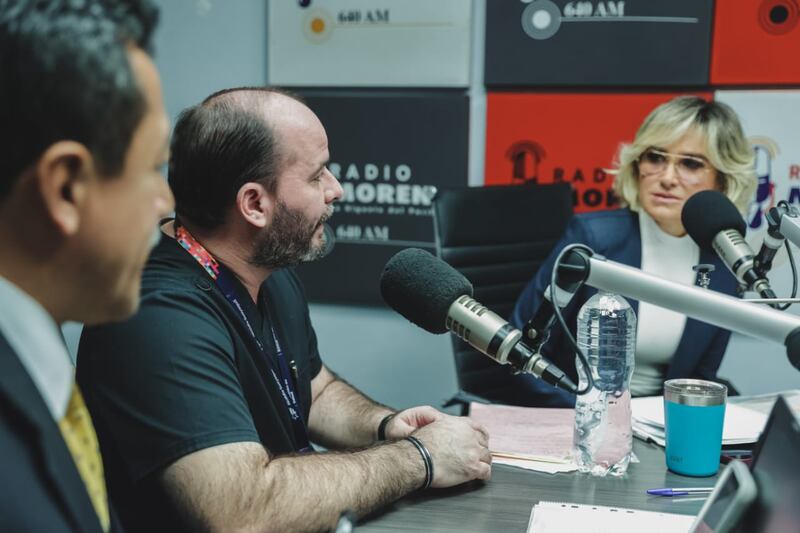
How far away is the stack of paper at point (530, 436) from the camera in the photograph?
53.1 inches

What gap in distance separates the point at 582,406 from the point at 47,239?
95 centimetres

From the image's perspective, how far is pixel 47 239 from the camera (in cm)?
67

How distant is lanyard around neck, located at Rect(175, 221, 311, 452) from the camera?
53.0 inches

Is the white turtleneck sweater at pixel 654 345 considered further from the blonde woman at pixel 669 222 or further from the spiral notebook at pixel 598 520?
the spiral notebook at pixel 598 520

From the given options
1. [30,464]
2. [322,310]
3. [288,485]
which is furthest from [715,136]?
[30,464]

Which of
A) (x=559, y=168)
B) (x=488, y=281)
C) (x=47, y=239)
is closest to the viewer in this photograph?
(x=47, y=239)

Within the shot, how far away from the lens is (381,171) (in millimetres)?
2779

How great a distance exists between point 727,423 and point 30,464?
1.25 m

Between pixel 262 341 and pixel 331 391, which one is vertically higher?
pixel 262 341

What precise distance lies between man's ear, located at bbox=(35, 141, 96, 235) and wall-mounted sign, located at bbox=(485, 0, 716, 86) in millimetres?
2142

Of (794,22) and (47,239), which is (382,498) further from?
(794,22)

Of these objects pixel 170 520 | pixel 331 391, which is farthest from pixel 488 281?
pixel 170 520

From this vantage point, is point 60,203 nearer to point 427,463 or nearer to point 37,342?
point 37,342

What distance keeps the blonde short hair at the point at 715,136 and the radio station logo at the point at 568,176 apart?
0.40 metres
